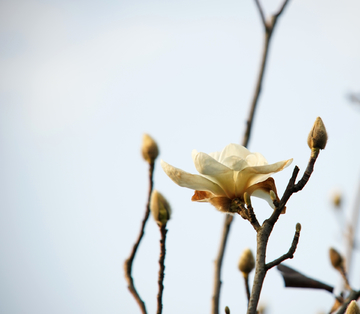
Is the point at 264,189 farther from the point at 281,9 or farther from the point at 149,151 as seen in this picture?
the point at 281,9

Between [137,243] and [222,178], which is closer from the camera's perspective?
[222,178]

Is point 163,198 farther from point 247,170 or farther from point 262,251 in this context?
point 262,251

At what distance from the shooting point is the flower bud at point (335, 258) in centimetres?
134

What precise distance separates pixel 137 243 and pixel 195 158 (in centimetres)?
34

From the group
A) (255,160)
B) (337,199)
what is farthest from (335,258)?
(337,199)

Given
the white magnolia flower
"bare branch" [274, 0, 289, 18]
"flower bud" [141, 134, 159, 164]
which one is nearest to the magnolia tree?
the white magnolia flower

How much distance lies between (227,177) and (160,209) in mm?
192

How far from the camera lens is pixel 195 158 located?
3.04 ft

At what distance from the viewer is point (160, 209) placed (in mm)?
1017

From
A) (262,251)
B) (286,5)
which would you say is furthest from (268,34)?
(262,251)

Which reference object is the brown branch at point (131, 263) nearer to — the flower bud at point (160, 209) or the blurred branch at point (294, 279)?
Answer: the flower bud at point (160, 209)

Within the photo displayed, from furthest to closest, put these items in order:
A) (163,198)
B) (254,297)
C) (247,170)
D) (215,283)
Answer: (215,283) → (163,198) → (247,170) → (254,297)

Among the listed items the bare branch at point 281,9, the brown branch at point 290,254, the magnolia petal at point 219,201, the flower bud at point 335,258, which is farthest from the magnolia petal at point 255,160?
the bare branch at point 281,9

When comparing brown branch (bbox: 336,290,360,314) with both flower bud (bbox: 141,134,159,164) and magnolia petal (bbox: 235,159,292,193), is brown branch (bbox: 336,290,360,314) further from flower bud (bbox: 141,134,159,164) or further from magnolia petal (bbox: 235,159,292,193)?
flower bud (bbox: 141,134,159,164)
